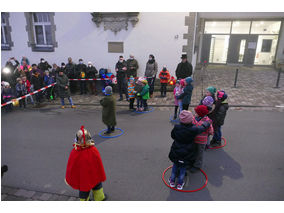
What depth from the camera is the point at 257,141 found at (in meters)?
6.23

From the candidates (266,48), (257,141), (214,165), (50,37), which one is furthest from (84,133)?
(266,48)

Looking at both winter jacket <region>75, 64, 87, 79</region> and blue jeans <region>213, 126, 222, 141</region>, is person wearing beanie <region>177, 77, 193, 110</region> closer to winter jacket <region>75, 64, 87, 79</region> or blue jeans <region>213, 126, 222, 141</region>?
blue jeans <region>213, 126, 222, 141</region>

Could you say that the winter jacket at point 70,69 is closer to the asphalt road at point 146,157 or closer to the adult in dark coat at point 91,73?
the adult in dark coat at point 91,73

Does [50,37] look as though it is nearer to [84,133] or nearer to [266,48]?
[84,133]

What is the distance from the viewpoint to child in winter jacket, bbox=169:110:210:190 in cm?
407

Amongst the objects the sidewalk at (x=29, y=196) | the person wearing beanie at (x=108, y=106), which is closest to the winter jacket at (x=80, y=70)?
the person wearing beanie at (x=108, y=106)

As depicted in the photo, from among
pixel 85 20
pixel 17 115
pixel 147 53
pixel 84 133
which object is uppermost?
pixel 85 20

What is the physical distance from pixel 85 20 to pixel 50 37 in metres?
2.79

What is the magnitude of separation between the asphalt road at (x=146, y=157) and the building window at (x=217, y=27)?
11.3m

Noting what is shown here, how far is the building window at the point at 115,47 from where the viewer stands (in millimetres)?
12000

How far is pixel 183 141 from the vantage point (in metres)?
4.16

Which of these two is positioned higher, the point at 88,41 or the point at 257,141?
the point at 88,41

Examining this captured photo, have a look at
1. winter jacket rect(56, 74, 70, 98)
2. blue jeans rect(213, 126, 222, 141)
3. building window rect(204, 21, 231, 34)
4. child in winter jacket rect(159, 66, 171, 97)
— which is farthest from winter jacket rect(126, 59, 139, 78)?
building window rect(204, 21, 231, 34)

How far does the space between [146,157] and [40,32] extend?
11.4 m
